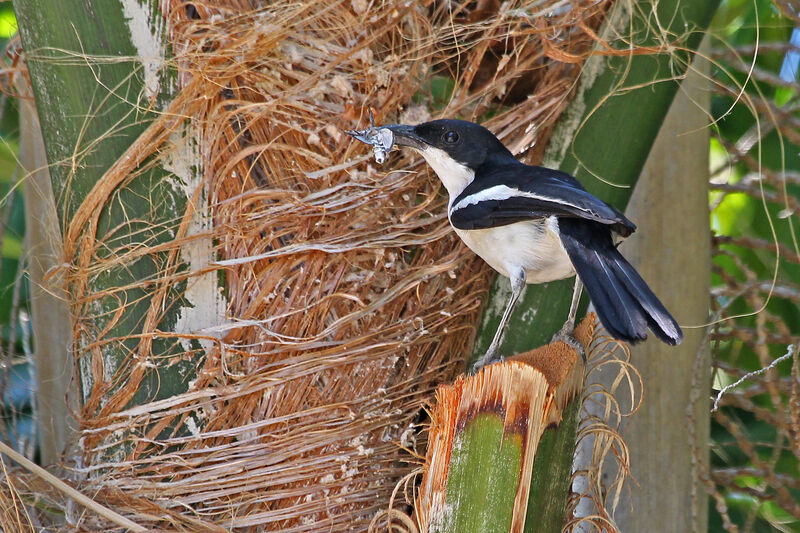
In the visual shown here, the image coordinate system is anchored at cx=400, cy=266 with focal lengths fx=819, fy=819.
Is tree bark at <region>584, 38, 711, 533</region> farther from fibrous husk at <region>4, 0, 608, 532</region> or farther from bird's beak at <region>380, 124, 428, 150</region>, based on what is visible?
bird's beak at <region>380, 124, 428, 150</region>

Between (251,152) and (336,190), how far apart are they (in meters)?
0.20

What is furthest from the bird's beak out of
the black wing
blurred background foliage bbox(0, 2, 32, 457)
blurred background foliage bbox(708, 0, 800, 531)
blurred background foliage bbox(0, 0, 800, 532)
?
blurred background foliage bbox(0, 2, 32, 457)

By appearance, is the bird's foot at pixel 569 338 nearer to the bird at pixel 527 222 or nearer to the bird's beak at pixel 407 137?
the bird at pixel 527 222

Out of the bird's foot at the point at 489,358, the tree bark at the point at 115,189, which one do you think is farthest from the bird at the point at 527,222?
the tree bark at the point at 115,189

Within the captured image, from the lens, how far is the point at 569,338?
5.44 feet

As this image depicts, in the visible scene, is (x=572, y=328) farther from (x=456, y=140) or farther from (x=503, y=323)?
(x=456, y=140)

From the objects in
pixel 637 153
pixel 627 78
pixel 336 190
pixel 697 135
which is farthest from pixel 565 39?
pixel 336 190

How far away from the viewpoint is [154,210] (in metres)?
1.73

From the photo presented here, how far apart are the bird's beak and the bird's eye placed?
6cm

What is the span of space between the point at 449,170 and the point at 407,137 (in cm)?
14

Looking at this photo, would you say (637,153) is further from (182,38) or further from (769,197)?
(182,38)

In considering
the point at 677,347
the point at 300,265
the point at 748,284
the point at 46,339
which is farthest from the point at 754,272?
the point at 46,339

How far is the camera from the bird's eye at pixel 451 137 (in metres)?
1.81

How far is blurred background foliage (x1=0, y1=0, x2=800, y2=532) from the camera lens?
6.90 feet
